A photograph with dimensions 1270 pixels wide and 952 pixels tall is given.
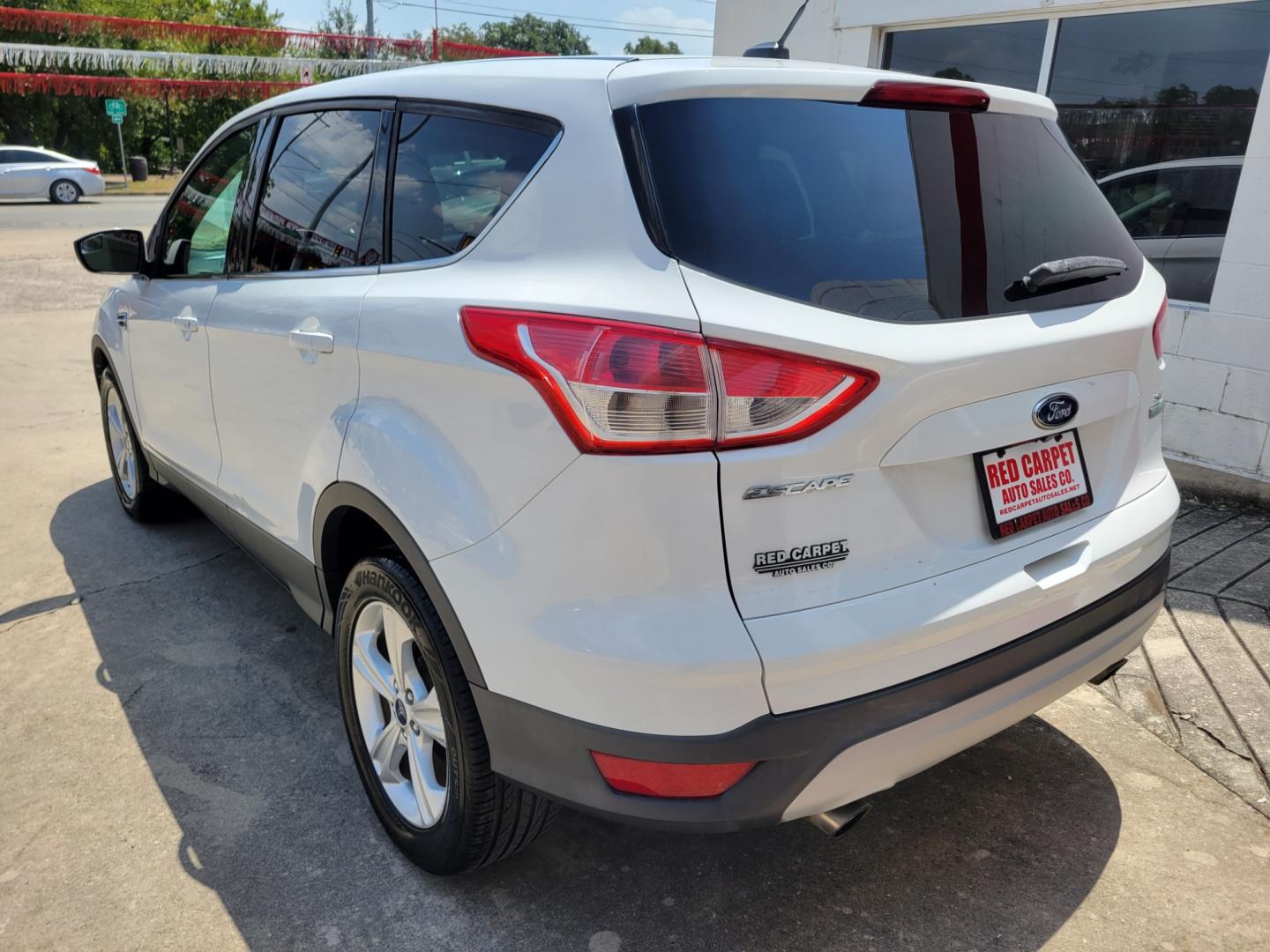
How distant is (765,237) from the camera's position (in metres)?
1.83

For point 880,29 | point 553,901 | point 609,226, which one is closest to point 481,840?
point 553,901

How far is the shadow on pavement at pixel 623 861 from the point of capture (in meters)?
2.27

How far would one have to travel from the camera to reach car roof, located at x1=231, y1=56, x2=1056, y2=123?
75.2 inches

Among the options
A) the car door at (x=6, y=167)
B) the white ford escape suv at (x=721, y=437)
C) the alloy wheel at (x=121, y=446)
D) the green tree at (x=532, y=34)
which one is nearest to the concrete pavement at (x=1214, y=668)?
the white ford escape suv at (x=721, y=437)

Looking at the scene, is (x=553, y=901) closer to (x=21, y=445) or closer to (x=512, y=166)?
(x=512, y=166)

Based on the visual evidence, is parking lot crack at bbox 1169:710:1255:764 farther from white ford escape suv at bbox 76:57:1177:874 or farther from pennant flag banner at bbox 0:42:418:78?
pennant flag banner at bbox 0:42:418:78

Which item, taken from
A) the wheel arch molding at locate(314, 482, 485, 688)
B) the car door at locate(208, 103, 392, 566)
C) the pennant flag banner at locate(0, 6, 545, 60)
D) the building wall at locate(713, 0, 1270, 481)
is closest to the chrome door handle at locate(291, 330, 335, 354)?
the car door at locate(208, 103, 392, 566)

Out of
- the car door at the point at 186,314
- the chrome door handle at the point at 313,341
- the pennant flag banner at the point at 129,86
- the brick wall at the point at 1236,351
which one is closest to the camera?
the chrome door handle at the point at 313,341

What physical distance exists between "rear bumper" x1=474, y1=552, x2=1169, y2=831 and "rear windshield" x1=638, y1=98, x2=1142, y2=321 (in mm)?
713

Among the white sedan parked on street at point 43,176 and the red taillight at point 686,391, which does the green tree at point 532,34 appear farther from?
the red taillight at point 686,391

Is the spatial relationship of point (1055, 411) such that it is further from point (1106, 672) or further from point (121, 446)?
point (121, 446)

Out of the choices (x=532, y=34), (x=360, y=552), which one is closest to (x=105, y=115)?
(x=360, y=552)

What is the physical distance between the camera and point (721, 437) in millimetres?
1709

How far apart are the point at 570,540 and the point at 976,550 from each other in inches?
31.8
